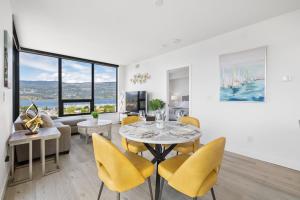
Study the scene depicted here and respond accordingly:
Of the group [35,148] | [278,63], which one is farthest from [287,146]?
[35,148]

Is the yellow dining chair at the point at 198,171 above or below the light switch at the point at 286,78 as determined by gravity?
below

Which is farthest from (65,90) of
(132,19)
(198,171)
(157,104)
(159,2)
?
(198,171)

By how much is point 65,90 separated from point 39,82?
2.52 ft

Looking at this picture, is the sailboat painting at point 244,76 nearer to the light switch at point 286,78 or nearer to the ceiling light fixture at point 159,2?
the light switch at point 286,78

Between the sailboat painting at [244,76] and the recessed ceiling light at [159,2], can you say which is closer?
the recessed ceiling light at [159,2]

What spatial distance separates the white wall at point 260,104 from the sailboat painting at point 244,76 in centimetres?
10

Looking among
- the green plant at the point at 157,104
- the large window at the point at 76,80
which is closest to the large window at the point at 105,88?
the large window at the point at 76,80

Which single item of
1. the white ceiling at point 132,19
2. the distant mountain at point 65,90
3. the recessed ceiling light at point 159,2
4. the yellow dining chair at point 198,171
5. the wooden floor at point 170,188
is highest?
the white ceiling at point 132,19

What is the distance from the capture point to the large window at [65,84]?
4277 mm

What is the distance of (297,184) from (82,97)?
596cm

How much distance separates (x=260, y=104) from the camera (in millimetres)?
2639

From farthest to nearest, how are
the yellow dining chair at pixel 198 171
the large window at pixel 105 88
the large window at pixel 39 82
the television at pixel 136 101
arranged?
1. the large window at pixel 105 88
2. the television at pixel 136 101
3. the large window at pixel 39 82
4. the yellow dining chair at pixel 198 171

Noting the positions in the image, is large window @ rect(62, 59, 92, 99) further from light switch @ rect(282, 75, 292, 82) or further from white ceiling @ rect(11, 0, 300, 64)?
light switch @ rect(282, 75, 292, 82)

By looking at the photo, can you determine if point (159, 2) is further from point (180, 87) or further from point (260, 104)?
point (180, 87)
